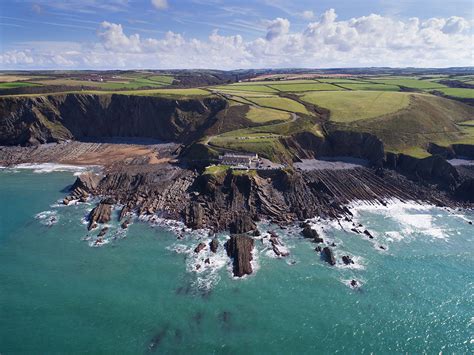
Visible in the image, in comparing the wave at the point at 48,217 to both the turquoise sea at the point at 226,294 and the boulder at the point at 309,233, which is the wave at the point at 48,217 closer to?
the turquoise sea at the point at 226,294

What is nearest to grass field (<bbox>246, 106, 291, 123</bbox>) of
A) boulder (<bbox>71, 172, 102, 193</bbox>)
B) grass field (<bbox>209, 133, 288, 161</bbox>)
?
grass field (<bbox>209, 133, 288, 161</bbox>)

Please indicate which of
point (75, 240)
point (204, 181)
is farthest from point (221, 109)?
point (75, 240)

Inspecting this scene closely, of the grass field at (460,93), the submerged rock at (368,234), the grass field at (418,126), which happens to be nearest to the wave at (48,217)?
the submerged rock at (368,234)

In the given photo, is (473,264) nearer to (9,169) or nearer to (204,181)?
(204,181)

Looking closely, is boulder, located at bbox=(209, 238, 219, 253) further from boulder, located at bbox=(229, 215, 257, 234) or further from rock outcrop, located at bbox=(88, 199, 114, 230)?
rock outcrop, located at bbox=(88, 199, 114, 230)

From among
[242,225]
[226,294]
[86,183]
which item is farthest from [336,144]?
[226,294]
